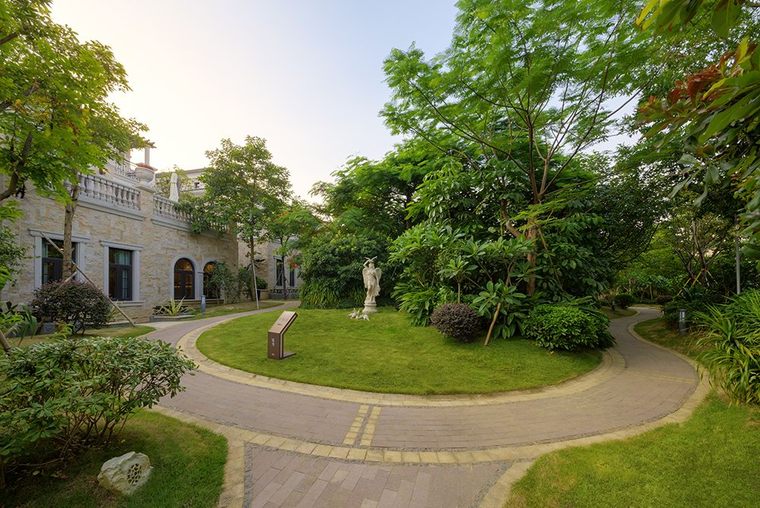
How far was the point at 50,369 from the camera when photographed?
284 cm

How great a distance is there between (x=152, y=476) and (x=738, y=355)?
7145mm

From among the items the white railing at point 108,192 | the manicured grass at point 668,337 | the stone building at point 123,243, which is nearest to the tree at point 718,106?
the manicured grass at point 668,337

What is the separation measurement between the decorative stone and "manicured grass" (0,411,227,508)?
55mm

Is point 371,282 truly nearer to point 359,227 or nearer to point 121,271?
point 359,227

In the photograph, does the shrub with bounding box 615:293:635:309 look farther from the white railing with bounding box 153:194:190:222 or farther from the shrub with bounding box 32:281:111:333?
the white railing with bounding box 153:194:190:222

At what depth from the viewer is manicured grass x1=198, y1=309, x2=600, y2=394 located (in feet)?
18.1

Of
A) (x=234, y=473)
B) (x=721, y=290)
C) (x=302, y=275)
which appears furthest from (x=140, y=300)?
(x=721, y=290)

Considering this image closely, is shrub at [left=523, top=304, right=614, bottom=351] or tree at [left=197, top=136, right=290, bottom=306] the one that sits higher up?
tree at [left=197, top=136, right=290, bottom=306]

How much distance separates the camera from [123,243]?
13.1 metres

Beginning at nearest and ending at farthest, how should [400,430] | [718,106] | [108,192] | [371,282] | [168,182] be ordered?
[718,106]
[400,430]
[371,282]
[108,192]
[168,182]

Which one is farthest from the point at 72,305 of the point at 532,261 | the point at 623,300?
the point at 623,300

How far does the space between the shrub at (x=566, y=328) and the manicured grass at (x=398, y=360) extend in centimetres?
22

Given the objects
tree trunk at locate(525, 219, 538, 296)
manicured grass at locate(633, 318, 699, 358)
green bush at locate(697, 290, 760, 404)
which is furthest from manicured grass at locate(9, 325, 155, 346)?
manicured grass at locate(633, 318, 699, 358)

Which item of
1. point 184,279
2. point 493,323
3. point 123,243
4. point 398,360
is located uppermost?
point 123,243
